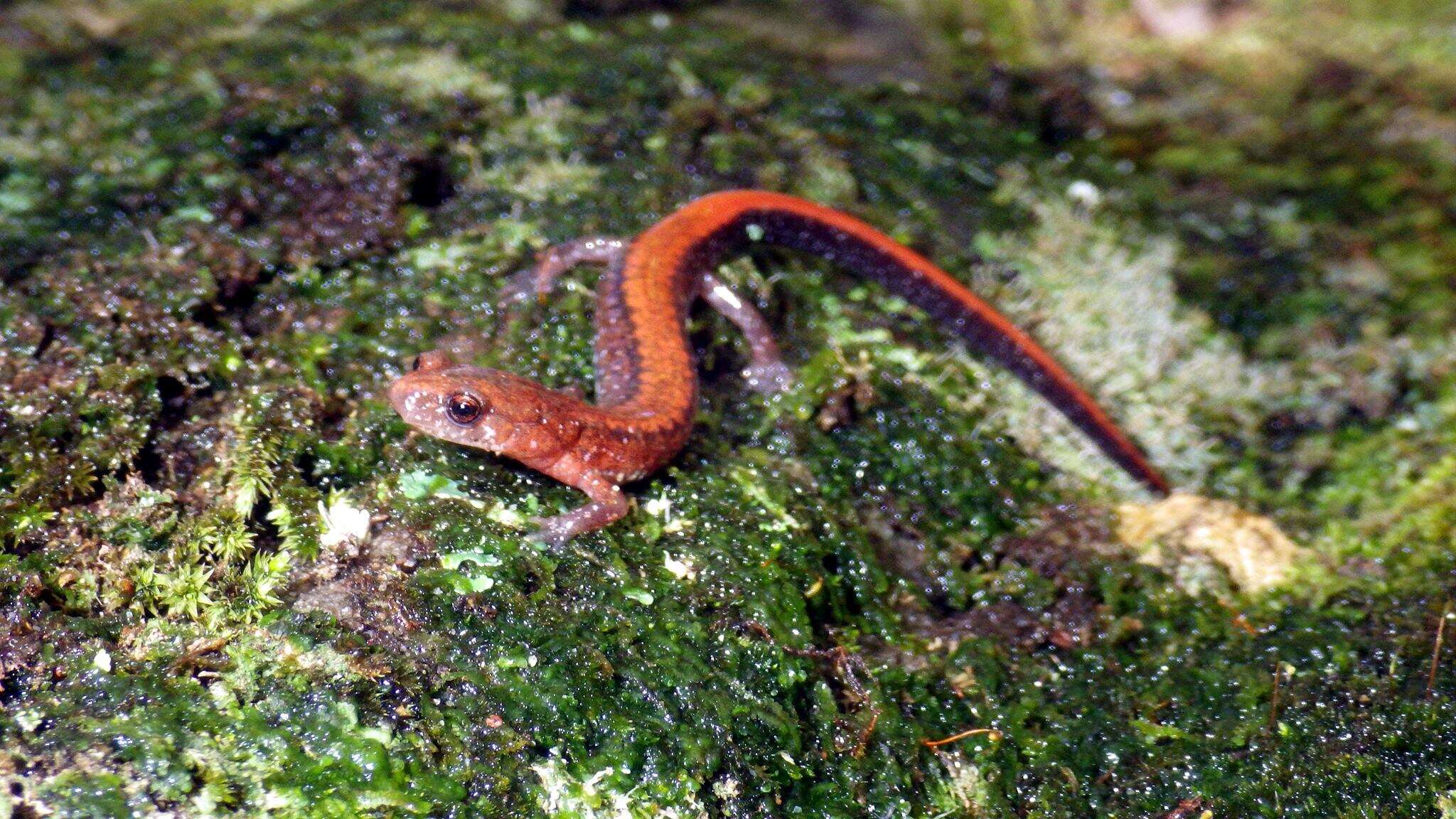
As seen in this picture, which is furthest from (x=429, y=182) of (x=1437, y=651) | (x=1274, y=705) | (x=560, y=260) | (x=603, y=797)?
(x=1437, y=651)

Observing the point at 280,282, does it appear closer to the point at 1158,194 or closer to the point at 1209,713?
the point at 1209,713

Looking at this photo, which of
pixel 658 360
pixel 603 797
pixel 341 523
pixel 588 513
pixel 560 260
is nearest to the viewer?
pixel 603 797

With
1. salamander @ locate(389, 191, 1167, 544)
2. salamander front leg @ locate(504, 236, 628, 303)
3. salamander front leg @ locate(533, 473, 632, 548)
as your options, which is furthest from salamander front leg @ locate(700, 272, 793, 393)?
salamander front leg @ locate(533, 473, 632, 548)

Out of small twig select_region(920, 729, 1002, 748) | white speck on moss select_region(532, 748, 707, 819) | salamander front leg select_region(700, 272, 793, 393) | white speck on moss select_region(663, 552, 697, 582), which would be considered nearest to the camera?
white speck on moss select_region(532, 748, 707, 819)

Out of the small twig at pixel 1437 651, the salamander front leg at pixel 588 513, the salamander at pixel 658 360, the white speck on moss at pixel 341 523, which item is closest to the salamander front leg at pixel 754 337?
the salamander at pixel 658 360

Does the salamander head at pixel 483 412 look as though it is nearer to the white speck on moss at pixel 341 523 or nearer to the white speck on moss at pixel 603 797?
the white speck on moss at pixel 341 523

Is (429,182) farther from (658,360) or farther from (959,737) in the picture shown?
(959,737)

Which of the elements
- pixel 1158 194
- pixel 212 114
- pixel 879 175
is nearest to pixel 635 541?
pixel 879 175

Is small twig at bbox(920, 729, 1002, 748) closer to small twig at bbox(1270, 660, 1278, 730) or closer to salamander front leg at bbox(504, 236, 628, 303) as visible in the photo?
small twig at bbox(1270, 660, 1278, 730)
